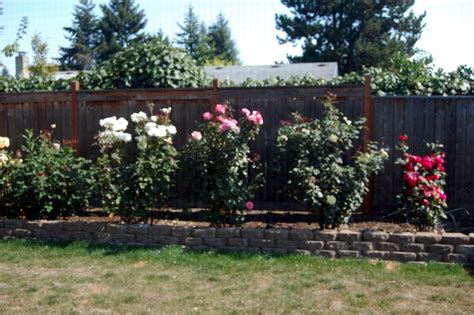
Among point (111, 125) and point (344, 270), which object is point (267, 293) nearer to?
point (344, 270)

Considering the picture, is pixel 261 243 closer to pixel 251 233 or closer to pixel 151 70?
pixel 251 233

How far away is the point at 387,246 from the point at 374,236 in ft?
0.53

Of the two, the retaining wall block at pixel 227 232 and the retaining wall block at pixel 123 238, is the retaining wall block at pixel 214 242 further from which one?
the retaining wall block at pixel 123 238

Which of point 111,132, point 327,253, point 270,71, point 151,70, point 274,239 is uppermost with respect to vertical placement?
point 270,71

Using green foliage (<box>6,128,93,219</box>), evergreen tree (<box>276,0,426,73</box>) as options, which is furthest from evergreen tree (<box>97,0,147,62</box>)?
green foliage (<box>6,128,93,219</box>)

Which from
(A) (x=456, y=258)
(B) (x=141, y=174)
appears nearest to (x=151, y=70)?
(B) (x=141, y=174)

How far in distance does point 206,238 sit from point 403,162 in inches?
91.3

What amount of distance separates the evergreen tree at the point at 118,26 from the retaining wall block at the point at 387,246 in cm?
3827

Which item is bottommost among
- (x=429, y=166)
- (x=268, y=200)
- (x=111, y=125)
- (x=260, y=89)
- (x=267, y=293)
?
(x=267, y=293)

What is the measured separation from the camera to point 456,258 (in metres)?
5.63

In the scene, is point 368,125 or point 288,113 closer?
point 368,125

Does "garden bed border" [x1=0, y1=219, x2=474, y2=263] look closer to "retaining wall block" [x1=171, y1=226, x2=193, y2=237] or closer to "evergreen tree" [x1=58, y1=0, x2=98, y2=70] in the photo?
"retaining wall block" [x1=171, y1=226, x2=193, y2=237]

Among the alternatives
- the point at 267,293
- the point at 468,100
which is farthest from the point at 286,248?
the point at 468,100

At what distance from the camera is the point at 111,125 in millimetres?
6863
